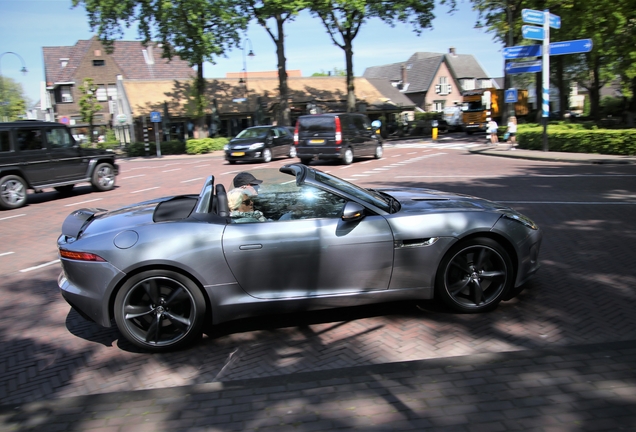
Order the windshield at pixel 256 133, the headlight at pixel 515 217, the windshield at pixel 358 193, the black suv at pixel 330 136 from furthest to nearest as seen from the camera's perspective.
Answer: the windshield at pixel 256 133 < the black suv at pixel 330 136 < the headlight at pixel 515 217 < the windshield at pixel 358 193

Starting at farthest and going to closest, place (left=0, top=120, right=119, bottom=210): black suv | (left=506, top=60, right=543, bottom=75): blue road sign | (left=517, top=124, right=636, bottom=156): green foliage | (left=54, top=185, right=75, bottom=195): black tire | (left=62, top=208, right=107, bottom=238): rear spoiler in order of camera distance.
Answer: (left=506, top=60, right=543, bottom=75): blue road sign, (left=517, top=124, right=636, bottom=156): green foliage, (left=54, top=185, right=75, bottom=195): black tire, (left=0, top=120, right=119, bottom=210): black suv, (left=62, top=208, right=107, bottom=238): rear spoiler

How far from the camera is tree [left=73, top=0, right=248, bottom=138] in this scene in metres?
32.2

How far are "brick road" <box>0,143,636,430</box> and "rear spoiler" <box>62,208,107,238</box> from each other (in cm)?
93

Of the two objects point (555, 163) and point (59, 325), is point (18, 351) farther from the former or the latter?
point (555, 163)

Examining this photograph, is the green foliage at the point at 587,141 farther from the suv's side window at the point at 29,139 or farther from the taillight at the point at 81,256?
the taillight at the point at 81,256

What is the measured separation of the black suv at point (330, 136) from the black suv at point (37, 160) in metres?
7.70

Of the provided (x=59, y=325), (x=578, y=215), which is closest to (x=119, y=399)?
(x=59, y=325)

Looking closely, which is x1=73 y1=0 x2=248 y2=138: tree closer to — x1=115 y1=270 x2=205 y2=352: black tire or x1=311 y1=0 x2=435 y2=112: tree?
x1=311 y1=0 x2=435 y2=112: tree

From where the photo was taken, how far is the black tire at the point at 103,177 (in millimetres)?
14906

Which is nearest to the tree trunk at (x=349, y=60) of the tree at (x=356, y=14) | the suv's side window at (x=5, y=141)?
the tree at (x=356, y=14)

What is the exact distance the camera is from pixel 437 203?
4934mm

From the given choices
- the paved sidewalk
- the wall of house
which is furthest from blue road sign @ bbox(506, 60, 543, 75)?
the wall of house

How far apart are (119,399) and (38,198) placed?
13.0m

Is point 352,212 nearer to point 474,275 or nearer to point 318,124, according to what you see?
point 474,275
